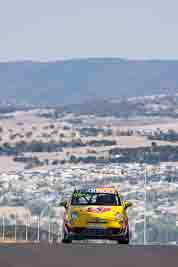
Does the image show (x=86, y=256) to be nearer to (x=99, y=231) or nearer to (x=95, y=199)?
(x=99, y=231)

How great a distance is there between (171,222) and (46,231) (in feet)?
17.8

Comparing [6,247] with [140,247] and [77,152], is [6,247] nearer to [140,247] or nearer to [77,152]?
[140,247]

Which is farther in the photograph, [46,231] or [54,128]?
Result: [54,128]

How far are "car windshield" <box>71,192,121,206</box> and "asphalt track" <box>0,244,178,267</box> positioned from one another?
15.1 ft

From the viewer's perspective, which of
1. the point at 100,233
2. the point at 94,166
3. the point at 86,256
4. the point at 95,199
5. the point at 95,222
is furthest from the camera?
the point at 94,166

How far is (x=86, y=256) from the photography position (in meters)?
29.6

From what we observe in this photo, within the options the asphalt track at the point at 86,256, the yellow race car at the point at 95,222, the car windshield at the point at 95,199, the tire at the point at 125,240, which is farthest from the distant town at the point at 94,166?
the asphalt track at the point at 86,256

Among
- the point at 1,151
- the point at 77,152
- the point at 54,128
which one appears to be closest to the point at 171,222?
the point at 77,152

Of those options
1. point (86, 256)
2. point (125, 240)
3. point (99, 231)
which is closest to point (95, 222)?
point (99, 231)

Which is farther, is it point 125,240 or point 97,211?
point 125,240

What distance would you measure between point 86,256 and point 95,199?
382 inches

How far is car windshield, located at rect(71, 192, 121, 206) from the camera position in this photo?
39125mm

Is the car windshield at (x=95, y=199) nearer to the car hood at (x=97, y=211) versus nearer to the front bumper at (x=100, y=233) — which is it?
the car hood at (x=97, y=211)

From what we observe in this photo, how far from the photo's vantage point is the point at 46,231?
157 feet
